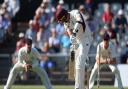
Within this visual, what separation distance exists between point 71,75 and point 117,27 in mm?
10005

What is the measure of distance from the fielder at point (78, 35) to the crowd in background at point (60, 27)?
9116mm

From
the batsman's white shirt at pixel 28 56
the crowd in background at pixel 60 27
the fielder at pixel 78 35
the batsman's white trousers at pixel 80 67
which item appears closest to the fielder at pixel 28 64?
the batsman's white shirt at pixel 28 56

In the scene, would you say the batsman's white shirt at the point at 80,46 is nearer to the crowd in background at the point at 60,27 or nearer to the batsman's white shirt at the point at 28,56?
the batsman's white shirt at the point at 28,56

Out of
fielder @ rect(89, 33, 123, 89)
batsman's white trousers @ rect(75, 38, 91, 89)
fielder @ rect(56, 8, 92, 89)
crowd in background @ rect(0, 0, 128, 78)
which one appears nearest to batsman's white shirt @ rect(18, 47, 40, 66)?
fielder @ rect(56, 8, 92, 89)

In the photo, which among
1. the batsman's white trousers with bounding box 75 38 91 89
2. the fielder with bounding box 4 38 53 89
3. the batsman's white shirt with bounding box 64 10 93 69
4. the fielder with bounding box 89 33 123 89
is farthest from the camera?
the fielder with bounding box 89 33 123 89

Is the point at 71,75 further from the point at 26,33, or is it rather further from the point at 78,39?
the point at 26,33

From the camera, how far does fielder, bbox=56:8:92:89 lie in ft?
50.8

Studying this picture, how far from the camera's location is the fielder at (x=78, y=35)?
15.5 m

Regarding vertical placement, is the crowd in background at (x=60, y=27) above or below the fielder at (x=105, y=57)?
above

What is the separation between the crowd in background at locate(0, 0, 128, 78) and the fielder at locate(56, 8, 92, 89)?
9.12 meters

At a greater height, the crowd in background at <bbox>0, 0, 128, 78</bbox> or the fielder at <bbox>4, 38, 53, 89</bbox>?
the crowd in background at <bbox>0, 0, 128, 78</bbox>

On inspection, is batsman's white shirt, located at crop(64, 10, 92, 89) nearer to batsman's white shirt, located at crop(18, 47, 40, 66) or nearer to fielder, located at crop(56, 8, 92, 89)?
fielder, located at crop(56, 8, 92, 89)

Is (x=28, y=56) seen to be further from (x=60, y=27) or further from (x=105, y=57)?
(x=60, y=27)

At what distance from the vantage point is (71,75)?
16.2 metres
